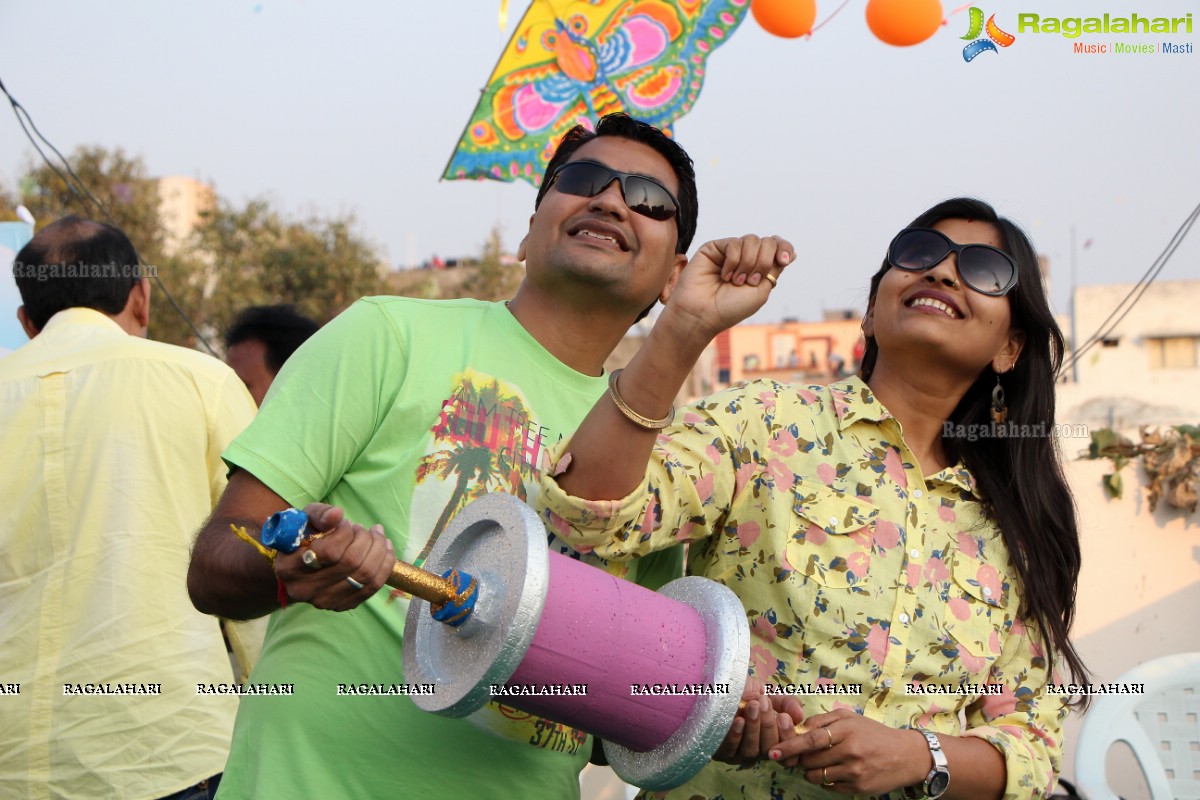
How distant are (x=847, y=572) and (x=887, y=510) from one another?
0.57ft

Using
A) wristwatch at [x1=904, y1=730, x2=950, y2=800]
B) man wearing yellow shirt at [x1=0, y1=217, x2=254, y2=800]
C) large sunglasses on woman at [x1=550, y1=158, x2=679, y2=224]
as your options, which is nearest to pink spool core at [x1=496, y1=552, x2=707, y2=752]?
wristwatch at [x1=904, y1=730, x2=950, y2=800]

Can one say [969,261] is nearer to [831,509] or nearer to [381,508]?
[831,509]

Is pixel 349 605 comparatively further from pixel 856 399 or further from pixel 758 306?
pixel 856 399

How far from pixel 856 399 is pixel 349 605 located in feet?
3.92

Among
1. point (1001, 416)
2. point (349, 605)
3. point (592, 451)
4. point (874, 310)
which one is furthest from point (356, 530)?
point (1001, 416)

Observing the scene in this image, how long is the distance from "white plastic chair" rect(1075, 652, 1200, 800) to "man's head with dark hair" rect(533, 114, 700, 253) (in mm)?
2446

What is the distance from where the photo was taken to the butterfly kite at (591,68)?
5875 mm

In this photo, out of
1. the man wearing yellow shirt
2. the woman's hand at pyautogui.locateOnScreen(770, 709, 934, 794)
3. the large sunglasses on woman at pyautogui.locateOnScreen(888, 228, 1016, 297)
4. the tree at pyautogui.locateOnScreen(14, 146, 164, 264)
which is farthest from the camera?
the tree at pyautogui.locateOnScreen(14, 146, 164, 264)

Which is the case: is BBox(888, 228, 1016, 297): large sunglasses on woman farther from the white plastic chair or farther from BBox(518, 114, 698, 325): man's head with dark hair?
the white plastic chair

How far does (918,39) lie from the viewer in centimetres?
527

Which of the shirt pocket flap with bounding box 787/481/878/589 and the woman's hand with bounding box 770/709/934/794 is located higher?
the shirt pocket flap with bounding box 787/481/878/589

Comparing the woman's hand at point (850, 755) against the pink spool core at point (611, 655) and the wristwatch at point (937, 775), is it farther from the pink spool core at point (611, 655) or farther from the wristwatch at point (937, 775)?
the pink spool core at point (611, 655)

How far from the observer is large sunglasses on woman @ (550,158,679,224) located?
232cm

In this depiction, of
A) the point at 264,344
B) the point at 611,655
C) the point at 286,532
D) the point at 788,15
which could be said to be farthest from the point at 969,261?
the point at 788,15
